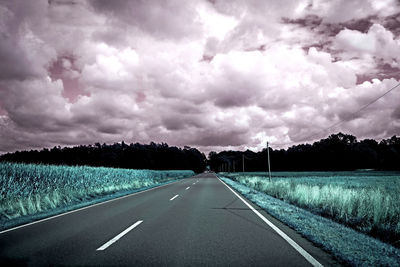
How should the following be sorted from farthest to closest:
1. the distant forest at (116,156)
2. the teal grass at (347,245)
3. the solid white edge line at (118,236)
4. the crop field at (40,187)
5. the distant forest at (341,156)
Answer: the distant forest at (116,156) < the distant forest at (341,156) < the crop field at (40,187) < the solid white edge line at (118,236) < the teal grass at (347,245)

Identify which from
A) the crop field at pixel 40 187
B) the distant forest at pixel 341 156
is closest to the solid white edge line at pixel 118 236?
the crop field at pixel 40 187

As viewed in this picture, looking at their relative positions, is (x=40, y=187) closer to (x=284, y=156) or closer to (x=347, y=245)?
(x=347, y=245)

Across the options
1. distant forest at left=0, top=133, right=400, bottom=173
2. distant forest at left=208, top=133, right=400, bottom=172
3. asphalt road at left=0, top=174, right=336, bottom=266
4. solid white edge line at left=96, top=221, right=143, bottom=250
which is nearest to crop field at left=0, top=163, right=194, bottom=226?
asphalt road at left=0, top=174, right=336, bottom=266

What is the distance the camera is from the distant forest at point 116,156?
10594cm

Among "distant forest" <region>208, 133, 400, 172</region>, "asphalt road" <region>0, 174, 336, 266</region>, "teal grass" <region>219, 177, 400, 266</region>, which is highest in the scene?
"distant forest" <region>208, 133, 400, 172</region>

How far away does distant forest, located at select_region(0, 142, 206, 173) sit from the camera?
10594 cm

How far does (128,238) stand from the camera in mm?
5676

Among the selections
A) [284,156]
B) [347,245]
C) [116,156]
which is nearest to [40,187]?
[347,245]

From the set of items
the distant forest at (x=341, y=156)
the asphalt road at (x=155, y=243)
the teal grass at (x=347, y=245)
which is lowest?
the asphalt road at (x=155, y=243)

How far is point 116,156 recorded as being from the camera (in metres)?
119

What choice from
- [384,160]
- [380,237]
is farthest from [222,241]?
[384,160]

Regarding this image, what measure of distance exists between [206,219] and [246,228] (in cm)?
170

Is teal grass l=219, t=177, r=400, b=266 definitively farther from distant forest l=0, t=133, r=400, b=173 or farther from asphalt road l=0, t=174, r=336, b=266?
distant forest l=0, t=133, r=400, b=173

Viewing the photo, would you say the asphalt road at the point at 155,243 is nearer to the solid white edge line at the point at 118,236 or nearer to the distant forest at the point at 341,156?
the solid white edge line at the point at 118,236
